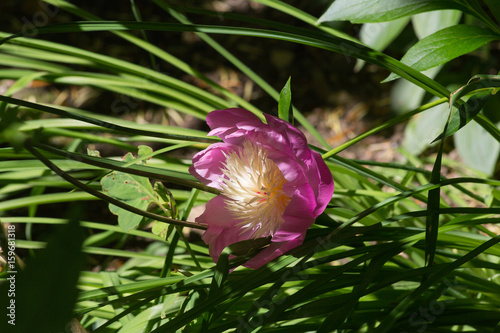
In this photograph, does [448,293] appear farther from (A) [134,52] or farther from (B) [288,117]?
(A) [134,52]

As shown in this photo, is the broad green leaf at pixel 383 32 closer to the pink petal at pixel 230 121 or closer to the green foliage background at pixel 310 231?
the green foliage background at pixel 310 231

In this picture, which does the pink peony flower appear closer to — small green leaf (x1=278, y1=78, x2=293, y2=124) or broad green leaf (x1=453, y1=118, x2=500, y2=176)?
small green leaf (x1=278, y1=78, x2=293, y2=124)

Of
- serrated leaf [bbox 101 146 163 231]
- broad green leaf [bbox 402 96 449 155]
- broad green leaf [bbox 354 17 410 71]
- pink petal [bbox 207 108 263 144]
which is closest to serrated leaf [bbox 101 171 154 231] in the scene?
serrated leaf [bbox 101 146 163 231]

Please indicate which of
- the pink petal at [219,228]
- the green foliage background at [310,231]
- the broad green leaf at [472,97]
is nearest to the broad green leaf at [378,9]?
the green foliage background at [310,231]

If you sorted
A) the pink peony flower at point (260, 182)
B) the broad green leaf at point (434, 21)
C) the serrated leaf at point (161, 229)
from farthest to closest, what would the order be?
the broad green leaf at point (434, 21) < the serrated leaf at point (161, 229) < the pink peony flower at point (260, 182)

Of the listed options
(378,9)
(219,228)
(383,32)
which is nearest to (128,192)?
(219,228)

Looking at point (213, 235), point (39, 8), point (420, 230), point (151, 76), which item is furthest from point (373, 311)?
point (39, 8)

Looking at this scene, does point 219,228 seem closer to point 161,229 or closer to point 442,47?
point 161,229
